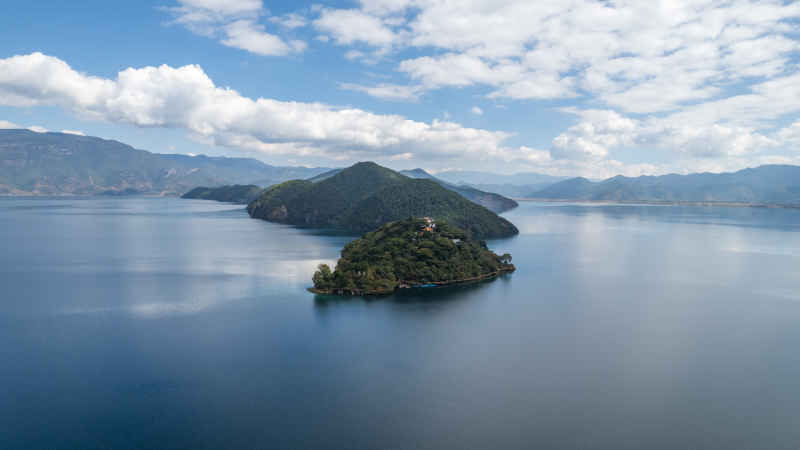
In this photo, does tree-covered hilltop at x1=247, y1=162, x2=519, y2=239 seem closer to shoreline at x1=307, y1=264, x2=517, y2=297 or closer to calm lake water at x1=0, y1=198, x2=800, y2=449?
shoreline at x1=307, y1=264, x2=517, y2=297

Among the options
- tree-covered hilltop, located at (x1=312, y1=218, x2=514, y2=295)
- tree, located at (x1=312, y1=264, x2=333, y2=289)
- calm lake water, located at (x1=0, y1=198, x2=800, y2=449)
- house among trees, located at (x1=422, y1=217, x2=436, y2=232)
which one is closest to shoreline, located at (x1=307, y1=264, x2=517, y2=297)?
tree-covered hilltop, located at (x1=312, y1=218, x2=514, y2=295)

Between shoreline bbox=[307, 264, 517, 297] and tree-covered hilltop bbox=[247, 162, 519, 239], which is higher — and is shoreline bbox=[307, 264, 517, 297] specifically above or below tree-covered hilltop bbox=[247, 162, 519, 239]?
below

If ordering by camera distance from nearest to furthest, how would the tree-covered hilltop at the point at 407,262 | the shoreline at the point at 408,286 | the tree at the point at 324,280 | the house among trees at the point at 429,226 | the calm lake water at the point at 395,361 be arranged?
the calm lake water at the point at 395,361 < the shoreline at the point at 408,286 < the tree at the point at 324,280 < the tree-covered hilltop at the point at 407,262 < the house among trees at the point at 429,226

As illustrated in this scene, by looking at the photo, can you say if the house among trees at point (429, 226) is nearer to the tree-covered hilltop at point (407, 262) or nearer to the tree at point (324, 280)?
the tree-covered hilltop at point (407, 262)

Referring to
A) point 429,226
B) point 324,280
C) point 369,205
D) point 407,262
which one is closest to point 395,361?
A: point 324,280

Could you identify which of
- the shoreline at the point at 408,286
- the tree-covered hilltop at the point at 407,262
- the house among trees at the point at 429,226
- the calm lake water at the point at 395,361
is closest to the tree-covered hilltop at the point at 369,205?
the house among trees at the point at 429,226

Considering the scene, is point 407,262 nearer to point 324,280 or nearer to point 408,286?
point 408,286
